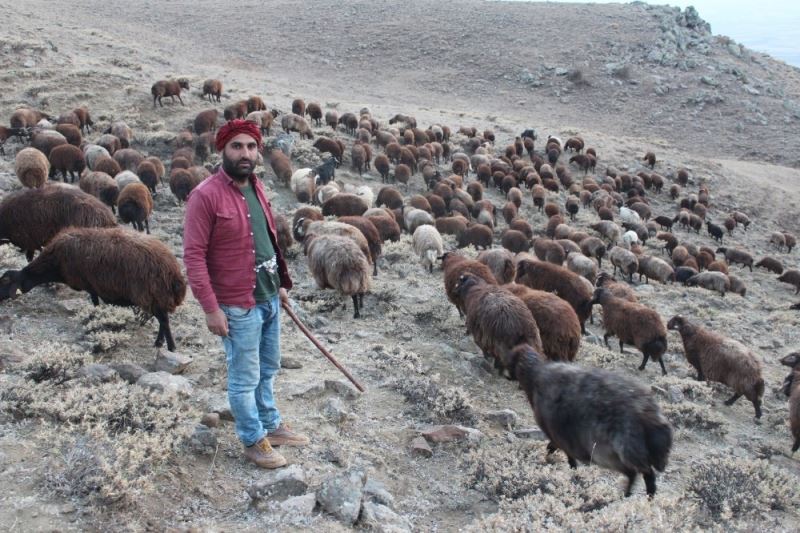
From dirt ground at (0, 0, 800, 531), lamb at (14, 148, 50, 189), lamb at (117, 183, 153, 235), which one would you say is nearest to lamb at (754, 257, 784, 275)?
dirt ground at (0, 0, 800, 531)

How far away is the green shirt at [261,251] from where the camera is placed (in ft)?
13.3

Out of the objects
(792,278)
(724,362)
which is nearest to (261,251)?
(724,362)

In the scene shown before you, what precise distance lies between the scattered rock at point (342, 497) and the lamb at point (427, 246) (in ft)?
23.5

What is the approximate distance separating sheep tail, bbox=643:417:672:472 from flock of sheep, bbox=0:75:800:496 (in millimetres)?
11

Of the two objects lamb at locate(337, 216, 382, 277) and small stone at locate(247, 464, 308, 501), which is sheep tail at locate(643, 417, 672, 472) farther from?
lamb at locate(337, 216, 382, 277)

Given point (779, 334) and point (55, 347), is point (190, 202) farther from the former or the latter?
point (779, 334)

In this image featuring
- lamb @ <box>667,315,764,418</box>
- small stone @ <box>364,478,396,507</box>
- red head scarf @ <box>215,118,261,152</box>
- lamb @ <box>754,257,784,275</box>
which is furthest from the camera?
lamb @ <box>754,257,784,275</box>

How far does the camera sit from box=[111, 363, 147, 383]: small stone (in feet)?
17.3

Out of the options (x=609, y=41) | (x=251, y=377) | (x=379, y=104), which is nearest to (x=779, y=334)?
(x=251, y=377)

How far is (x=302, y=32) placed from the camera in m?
37.8

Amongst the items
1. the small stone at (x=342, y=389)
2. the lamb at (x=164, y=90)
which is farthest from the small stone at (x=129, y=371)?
the lamb at (x=164, y=90)

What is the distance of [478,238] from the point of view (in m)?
13.4

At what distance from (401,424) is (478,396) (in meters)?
1.35

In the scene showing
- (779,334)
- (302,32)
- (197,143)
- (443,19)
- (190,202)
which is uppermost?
(443,19)
